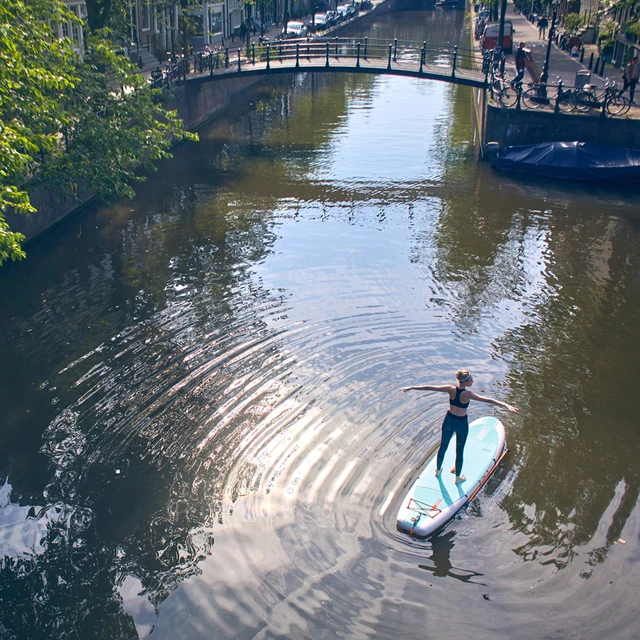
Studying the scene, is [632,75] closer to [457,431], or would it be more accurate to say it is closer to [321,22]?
[457,431]

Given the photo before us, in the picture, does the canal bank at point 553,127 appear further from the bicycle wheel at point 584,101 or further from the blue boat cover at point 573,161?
the blue boat cover at point 573,161

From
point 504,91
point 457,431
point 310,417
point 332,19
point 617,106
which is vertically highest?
point 332,19

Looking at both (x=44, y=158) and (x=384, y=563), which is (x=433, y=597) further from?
(x=44, y=158)

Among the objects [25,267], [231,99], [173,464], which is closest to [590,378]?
[173,464]

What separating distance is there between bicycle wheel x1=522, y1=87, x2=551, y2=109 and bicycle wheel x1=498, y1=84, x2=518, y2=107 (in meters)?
0.44

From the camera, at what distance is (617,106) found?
2753 cm

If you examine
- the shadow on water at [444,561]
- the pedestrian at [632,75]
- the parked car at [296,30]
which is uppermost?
the parked car at [296,30]

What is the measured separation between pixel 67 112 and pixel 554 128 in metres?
18.9

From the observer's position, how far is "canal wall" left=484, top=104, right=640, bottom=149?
2708 centimetres

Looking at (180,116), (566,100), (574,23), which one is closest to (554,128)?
(566,100)

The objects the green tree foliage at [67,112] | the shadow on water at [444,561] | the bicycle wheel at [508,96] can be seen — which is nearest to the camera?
the shadow on water at [444,561]

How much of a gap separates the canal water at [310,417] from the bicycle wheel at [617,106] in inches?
205

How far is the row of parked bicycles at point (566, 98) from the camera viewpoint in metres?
27.4

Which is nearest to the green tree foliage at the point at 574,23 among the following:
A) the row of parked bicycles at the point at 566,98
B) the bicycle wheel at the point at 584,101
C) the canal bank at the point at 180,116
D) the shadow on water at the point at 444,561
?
the row of parked bicycles at the point at 566,98
